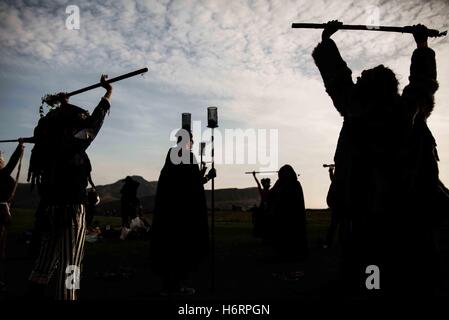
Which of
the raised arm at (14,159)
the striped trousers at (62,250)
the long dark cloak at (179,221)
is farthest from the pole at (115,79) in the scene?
the long dark cloak at (179,221)

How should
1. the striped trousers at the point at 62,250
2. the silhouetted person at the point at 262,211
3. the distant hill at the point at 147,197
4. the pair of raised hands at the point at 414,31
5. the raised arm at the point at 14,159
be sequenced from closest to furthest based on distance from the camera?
the pair of raised hands at the point at 414,31 → the striped trousers at the point at 62,250 → the raised arm at the point at 14,159 → the silhouetted person at the point at 262,211 → the distant hill at the point at 147,197

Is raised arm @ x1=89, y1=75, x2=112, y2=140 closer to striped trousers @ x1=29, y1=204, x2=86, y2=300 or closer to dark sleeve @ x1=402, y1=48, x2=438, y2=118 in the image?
striped trousers @ x1=29, y1=204, x2=86, y2=300

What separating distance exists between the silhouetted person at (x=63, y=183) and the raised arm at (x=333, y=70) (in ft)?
7.55

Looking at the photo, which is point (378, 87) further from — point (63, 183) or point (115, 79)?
point (63, 183)

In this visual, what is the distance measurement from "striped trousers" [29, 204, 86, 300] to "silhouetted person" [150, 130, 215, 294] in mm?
2052

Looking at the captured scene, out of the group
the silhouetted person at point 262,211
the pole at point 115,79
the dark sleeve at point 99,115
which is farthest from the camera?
the silhouetted person at point 262,211

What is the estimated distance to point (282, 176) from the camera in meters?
10.2

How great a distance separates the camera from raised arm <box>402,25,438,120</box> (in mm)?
3002

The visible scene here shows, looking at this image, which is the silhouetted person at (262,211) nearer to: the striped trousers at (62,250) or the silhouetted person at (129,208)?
the silhouetted person at (129,208)

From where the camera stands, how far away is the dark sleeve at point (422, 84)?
300cm

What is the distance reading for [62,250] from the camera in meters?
3.55

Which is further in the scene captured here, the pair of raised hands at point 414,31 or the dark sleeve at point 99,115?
the dark sleeve at point 99,115

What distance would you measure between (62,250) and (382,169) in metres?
3.05
